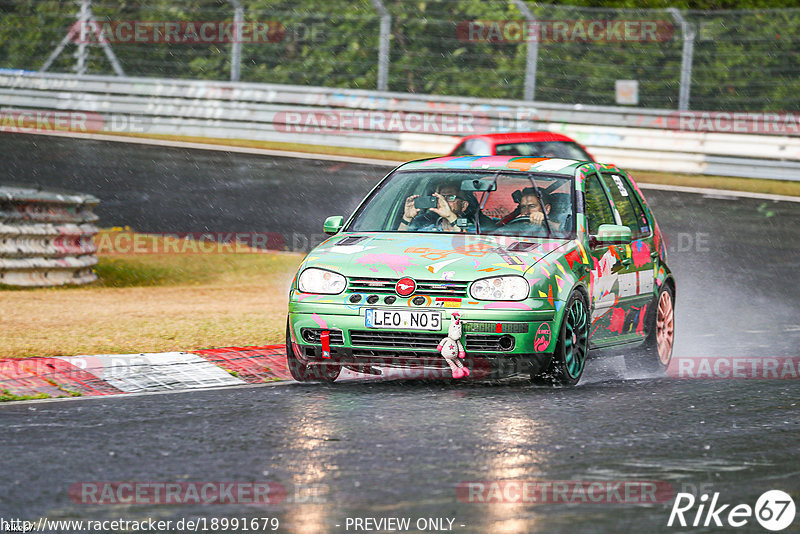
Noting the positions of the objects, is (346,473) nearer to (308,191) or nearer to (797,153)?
(308,191)

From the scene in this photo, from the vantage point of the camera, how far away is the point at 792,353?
1068 cm

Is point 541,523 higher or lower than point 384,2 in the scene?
lower

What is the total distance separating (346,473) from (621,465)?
1279mm

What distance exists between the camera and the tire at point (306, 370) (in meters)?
8.78

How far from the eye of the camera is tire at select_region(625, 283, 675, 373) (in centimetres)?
1013

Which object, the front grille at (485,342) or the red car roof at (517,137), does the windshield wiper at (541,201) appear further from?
the red car roof at (517,137)

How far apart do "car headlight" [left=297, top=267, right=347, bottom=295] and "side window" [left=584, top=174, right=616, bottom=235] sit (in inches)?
74.4

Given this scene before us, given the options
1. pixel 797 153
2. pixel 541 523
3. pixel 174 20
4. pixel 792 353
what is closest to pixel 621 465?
pixel 541 523

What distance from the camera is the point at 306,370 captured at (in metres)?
8.87

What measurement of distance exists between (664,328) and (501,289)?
2.56m

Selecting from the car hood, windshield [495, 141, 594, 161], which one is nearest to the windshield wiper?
the car hood

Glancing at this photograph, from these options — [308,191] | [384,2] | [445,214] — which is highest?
[384,2]

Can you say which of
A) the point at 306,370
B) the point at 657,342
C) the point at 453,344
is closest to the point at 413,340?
the point at 453,344

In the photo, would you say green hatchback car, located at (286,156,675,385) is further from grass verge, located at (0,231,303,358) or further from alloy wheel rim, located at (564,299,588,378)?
grass verge, located at (0,231,303,358)
